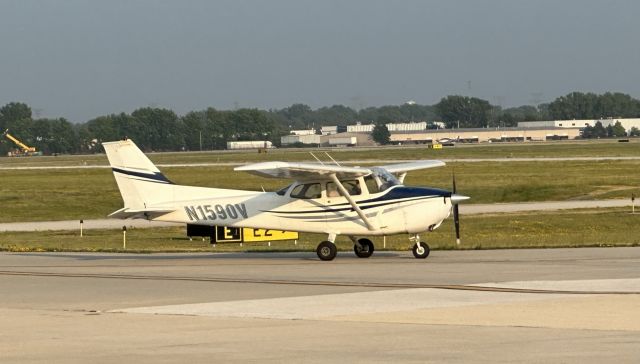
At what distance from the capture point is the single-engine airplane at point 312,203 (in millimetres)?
27047

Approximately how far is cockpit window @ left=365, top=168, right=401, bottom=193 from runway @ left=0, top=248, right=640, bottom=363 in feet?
5.77

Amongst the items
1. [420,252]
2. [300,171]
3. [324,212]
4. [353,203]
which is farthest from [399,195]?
[300,171]

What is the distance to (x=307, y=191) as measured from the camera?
27984 millimetres

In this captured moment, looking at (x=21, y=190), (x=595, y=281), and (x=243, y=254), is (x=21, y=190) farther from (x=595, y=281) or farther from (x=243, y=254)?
(x=595, y=281)

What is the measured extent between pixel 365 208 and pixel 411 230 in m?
1.24

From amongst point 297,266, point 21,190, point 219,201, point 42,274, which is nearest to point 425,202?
point 297,266

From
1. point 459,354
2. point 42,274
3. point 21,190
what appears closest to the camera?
point 459,354

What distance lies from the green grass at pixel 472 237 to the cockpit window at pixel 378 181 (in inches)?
143

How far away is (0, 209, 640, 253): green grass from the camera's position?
105 feet

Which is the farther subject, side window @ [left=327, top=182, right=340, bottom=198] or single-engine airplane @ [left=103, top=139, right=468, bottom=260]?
side window @ [left=327, top=182, right=340, bottom=198]

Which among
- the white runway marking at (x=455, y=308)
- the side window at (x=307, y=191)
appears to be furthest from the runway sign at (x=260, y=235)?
the white runway marking at (x=455, y=308)

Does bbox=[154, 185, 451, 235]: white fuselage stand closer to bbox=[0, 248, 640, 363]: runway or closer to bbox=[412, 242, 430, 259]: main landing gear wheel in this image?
bbox=[412, 242, 430, 259]: main landing gear wheel

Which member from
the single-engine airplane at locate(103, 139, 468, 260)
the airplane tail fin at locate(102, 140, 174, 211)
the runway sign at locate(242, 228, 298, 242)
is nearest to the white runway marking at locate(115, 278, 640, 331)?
the single-engine airplane at locate(103, 139, 468, 260)

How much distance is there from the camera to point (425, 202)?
88.1ft
